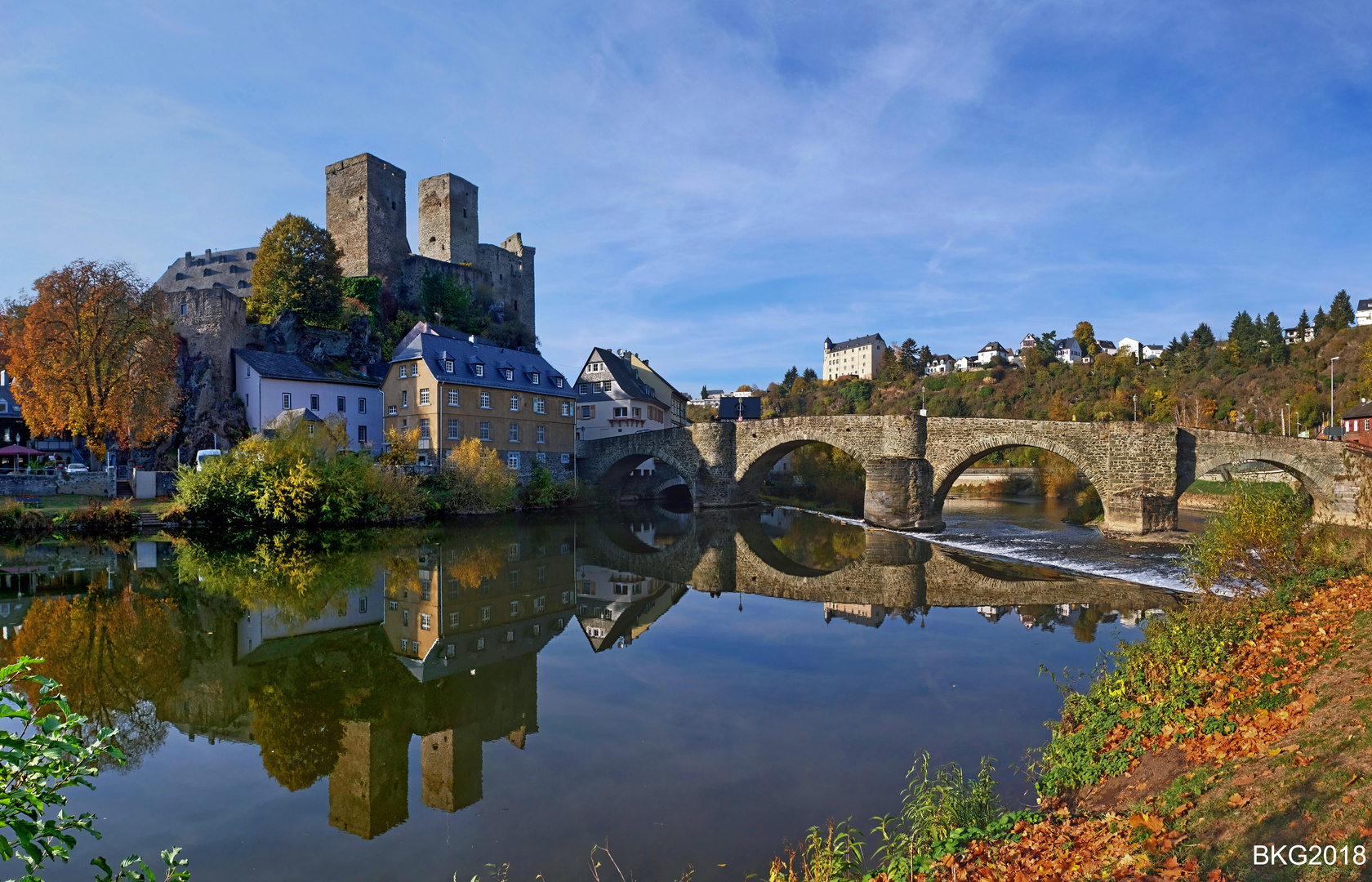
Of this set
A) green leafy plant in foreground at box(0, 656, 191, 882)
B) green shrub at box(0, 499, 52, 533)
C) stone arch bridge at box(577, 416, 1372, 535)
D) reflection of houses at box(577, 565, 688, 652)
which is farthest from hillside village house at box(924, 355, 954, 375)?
green leafy plant in foreground at box(0, 656, 191, 882)

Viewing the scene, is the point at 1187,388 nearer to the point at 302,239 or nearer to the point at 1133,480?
the point at 1133,480

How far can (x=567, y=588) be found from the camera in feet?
55.7

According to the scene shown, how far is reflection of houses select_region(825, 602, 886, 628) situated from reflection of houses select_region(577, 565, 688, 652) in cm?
336

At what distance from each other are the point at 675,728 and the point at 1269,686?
5914mm

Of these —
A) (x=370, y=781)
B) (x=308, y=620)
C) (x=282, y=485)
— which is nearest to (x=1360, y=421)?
(x=308, y=620)

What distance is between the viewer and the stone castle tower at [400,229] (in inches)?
1828

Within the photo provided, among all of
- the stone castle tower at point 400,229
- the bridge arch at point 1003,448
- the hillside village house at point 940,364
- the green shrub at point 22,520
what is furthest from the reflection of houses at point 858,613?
the hillside village house at point 940,364

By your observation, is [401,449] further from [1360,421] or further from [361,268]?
[1360,421]

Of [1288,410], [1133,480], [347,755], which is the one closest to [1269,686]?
[347,755]

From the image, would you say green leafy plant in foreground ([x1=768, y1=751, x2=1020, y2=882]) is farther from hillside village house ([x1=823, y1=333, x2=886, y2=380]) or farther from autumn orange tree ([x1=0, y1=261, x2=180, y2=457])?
hillside village house ([x1=823, y1=333, x2=886, y2=380])

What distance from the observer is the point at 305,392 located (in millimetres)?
35094

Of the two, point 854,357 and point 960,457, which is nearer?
point 960,457

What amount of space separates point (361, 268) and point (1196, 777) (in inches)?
1925

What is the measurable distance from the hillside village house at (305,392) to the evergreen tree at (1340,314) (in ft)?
255
